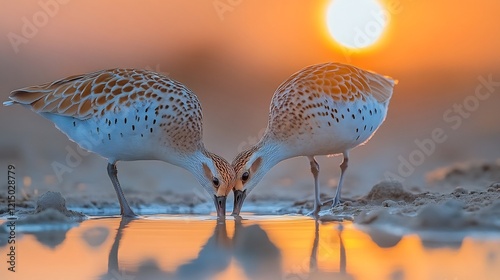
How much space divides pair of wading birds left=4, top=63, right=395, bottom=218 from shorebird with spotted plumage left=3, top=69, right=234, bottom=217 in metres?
0.01

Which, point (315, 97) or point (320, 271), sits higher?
point (315, 97)

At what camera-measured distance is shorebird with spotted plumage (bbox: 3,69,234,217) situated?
10.2 metres

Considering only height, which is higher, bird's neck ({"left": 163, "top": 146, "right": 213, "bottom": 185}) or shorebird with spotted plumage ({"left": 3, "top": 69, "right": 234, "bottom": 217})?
shorebird with spotted plumage ({"left": 3, "top": 69, "right": 234, "bottom": 217})

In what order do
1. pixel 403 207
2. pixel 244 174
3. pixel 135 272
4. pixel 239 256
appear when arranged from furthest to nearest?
pixel 244 174 < pixel 403 207 < pixel 239 256 < pixel 135 272

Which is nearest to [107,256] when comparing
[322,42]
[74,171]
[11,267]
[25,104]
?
[11,267]

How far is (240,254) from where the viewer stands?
6930 millimetres

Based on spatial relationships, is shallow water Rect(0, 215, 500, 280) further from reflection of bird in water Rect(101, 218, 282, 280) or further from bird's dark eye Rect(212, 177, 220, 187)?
bird's dark eye Rect(212, 177, 220, 187)

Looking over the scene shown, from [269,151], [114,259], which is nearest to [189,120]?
[269,151]

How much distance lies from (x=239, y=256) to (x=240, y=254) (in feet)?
0.40

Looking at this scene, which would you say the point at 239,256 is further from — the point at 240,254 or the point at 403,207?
the point at 403,207

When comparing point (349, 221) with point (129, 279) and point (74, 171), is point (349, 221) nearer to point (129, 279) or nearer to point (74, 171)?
point (129, 279)

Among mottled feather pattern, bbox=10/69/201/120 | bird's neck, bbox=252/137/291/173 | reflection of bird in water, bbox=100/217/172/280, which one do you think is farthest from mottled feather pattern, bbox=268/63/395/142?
reflection of bird in water, bbox=100/217/172/280

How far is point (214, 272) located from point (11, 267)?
1387 mm

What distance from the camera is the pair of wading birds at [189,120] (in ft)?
33.8
